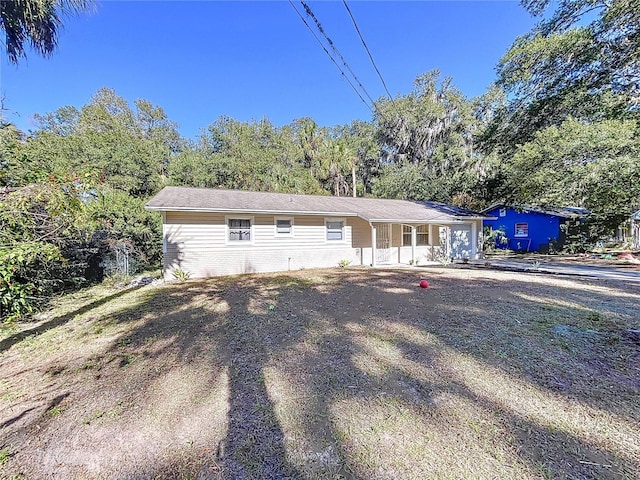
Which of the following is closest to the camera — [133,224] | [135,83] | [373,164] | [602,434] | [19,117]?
[602,434]

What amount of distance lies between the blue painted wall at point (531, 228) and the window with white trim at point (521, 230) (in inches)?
5.6

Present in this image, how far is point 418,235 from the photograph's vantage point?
14.2 m

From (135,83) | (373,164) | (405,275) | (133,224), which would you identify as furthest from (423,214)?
(135,83)

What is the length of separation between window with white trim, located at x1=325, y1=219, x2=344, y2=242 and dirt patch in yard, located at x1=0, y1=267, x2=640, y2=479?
6.89m

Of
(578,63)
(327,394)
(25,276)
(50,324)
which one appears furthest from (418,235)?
(25,276)

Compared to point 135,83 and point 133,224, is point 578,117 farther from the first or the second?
point 135,83

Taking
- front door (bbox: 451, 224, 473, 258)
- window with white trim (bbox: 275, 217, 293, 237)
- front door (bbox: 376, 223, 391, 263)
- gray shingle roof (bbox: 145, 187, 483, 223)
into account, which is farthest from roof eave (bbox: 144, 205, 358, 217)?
front door (bbox: 451, 224, 473, 258)

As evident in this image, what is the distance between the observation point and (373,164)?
94.3ft

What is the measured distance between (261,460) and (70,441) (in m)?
1.59

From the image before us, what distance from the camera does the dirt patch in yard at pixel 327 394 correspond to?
213 centimetres

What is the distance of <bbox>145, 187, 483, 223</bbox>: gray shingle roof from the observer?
33.3ft

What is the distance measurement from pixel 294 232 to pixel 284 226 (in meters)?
0.47

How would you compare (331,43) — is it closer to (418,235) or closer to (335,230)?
(335,230)

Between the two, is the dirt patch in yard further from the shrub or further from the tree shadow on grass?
the shrub
